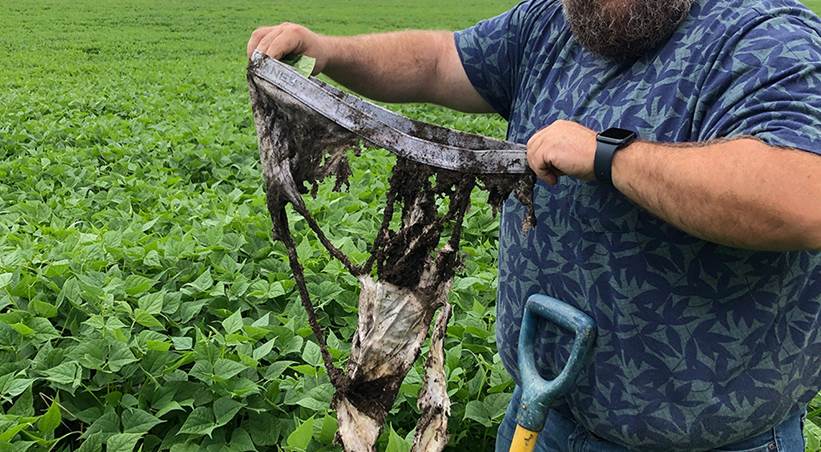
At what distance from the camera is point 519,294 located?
2.17m

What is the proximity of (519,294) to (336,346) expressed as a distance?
4.53 feet

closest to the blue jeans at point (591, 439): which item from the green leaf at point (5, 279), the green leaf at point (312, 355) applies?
the green leaf at point (312, 355)

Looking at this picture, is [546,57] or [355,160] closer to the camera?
[546,57]

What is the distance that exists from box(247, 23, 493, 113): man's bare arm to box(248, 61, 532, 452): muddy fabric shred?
22.3 inches

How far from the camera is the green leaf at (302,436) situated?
2.55 meters

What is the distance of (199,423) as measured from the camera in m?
2.86

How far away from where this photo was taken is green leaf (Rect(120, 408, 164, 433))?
9.19ft

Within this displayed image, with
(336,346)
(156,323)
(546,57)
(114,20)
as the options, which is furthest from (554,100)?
(114,20)

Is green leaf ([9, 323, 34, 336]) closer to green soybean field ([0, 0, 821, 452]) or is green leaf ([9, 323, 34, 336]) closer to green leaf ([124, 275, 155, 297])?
green soybean field ([0, 0, 821, 452])

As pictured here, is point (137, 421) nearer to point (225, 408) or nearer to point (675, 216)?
point (225, 408)

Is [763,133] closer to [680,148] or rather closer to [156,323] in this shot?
[680,148]

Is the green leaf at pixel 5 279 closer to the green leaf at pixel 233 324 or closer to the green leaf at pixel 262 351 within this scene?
the green leaf at pixel 233 324

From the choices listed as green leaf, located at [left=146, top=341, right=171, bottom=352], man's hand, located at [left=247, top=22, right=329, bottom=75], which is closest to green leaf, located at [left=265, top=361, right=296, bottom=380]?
green leaf, located at [left=146, top=341, right=171, bottom=352]

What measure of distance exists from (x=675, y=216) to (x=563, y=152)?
27cm
